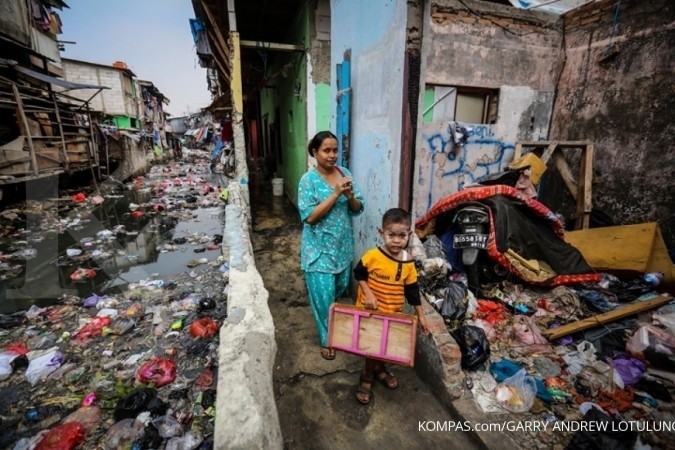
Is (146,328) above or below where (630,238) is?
below

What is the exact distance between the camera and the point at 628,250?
355 cm

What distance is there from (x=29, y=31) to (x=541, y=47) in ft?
54.7

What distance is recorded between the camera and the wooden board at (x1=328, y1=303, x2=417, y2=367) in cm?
187

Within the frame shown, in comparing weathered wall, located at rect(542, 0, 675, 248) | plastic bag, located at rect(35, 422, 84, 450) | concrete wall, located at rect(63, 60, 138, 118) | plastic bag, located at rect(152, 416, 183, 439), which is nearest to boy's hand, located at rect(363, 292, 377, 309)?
plastic bag, located at rect(152, 416, 183, 439)

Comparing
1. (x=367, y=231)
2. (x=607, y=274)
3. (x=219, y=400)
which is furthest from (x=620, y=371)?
(x=219, y=400)

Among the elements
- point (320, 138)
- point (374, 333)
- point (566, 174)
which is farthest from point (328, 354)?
point (566, 174)

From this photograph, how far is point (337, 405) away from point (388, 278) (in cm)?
108

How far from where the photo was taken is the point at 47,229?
251 inches

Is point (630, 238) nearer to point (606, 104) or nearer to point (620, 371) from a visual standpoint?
point (620, 371)

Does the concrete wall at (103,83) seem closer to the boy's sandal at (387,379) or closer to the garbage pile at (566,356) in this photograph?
the boy's sandal at (387,379)

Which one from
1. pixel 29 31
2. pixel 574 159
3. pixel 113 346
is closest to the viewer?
pixel 113 346

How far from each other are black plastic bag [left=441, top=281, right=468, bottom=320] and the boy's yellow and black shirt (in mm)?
832

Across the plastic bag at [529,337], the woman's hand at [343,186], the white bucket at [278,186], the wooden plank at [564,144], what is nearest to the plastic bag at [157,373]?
the woman's hand at [343,186]

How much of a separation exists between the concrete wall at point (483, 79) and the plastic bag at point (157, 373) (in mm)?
4000
